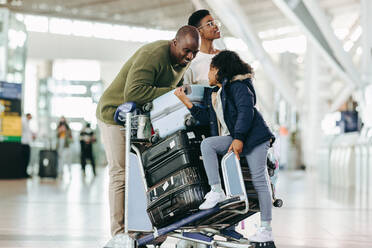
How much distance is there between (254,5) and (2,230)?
26.7 m

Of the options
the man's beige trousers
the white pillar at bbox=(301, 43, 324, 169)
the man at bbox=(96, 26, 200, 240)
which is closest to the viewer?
the man at bbox=(96, 26, 200, 240)

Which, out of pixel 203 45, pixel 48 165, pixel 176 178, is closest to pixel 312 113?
pixel 48 165

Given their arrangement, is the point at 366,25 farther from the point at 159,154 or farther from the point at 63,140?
the point at 159,154

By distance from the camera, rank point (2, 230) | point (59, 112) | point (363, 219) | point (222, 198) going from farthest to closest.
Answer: point (59, 112), point (363, 219), point (2, 230), point (222, 198)

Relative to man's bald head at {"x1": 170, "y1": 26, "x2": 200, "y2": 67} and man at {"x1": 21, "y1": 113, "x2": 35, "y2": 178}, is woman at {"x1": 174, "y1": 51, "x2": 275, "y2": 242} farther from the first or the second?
man at {"x1": 21, "y1": 113, "x2": 35, "y2": 178}

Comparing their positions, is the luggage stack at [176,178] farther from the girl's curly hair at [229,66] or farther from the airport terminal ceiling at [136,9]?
the airport terminal ceiling at [136,9]

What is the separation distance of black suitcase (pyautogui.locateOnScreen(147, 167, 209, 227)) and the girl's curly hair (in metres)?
Answer: 0.57

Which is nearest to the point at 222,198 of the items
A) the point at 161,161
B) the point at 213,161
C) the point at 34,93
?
the point at 213,161

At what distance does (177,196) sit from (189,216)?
0.46ft

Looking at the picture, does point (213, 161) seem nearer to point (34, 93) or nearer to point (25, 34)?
point (25, 34)

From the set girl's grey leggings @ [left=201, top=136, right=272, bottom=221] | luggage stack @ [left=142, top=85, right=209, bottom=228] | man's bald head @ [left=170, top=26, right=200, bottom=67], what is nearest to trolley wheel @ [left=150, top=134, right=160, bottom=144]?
luggage stack @ [left=142, top=85, right=209, bottom=228]

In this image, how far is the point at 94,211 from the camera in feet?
23.2

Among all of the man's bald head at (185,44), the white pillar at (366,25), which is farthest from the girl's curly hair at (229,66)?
the white pillar at (366,25)

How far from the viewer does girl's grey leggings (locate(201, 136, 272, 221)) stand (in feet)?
11.2
